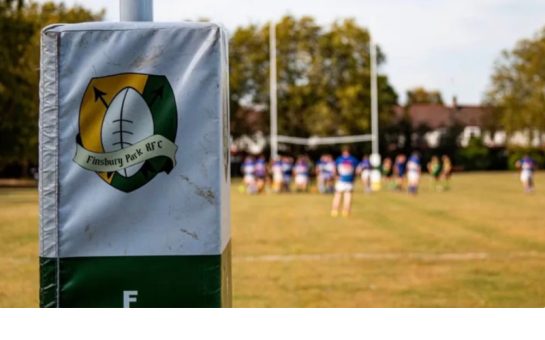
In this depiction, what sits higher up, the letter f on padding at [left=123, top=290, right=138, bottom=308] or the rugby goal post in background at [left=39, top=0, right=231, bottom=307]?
the rugby goal post in background at [left=39, top=0, right=231, bottom=307]

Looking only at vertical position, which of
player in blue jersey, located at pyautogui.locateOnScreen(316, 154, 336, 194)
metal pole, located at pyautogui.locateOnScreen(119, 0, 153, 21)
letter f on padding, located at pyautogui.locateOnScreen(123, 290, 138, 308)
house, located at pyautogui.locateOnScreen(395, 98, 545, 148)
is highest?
house, located at pyautogui.locateOnScreen(395, 98, 545, 148)

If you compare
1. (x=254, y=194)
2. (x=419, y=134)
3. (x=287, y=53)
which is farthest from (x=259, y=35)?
(x=254, y=194)

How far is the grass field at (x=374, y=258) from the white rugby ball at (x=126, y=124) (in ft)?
16.0

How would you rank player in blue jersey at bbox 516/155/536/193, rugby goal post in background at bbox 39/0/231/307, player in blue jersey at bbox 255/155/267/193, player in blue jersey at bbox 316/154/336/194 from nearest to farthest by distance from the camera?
1. rugby goal post in background at bbox 39/0/231/307
2. player in blue jersey at bbox 516/155/536/193
3. player in blue jersey at bbox 316/154/336/194
4. player in blue jersey at bbox 255/155/267/193

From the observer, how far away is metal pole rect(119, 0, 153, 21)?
13.2 ft

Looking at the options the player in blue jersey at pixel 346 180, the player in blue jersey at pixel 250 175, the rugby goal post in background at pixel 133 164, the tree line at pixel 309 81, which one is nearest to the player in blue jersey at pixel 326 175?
the player in blue jersey at pixel 250 175

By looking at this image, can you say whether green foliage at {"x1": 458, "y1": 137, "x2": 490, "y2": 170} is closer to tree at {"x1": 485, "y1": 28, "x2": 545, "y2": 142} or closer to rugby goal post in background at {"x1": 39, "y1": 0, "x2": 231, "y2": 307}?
tree at {"x1": 485, "y1": 28, "x2": 545, "y2": 142}

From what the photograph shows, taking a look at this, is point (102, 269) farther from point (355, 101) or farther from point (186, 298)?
point (355, 101)

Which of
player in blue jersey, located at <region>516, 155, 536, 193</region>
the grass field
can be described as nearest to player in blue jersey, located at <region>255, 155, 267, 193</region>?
player in blue jersey, located at <region>516, 155, 536, 193</region>

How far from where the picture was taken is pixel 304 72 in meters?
66.3

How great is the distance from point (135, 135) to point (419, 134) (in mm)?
71478

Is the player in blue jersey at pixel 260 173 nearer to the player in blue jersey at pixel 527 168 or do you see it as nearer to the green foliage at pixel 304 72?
the player in blue jersey at pixel 527 168

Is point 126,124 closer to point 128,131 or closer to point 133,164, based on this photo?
point 128,131

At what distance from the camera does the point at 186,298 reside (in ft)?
12.6
